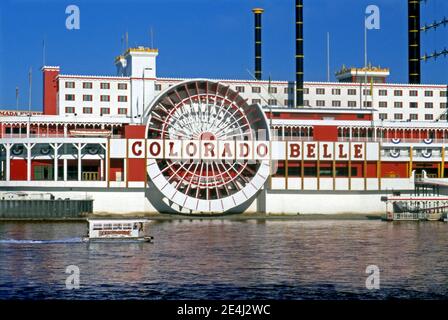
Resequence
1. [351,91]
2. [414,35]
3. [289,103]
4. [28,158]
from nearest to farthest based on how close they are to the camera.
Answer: [28,158] < [289,103] < [351,91] < [414,35]

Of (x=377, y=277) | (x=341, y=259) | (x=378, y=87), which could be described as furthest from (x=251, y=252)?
(x=378, y=87)

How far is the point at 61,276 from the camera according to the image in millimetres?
42906

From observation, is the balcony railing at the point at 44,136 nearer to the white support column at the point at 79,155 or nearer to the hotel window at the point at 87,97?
the white support column at the point at 79,155

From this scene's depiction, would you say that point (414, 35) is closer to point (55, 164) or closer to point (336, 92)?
point (336, 92)

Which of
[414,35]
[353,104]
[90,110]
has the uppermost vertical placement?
[414,35]

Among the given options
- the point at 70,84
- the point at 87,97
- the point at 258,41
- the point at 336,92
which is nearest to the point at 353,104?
the point at 336,92

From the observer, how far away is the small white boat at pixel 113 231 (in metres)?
58.7

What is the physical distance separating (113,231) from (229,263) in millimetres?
13800

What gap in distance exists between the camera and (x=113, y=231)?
60.0 meters

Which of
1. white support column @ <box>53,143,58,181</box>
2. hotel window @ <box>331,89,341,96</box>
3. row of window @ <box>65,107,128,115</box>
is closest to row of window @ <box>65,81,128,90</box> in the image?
row of window @ <box>65,107,128,115</box>

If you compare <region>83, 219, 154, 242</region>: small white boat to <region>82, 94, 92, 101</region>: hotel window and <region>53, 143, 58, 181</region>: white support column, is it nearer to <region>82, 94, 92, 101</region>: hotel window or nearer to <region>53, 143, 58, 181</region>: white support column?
<region>53, 143, 58, 181</region>: white support column

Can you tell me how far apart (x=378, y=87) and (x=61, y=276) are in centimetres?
6416
